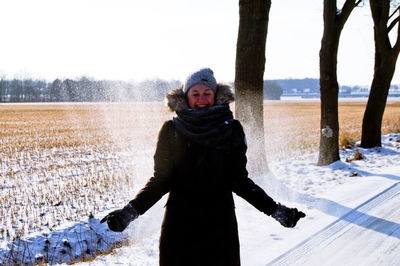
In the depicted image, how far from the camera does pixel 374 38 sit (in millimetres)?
10672

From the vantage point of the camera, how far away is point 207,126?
7.18 ft

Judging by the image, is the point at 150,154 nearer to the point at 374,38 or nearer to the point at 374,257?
the point at 374,38

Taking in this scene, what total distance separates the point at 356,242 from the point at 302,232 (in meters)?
0.59

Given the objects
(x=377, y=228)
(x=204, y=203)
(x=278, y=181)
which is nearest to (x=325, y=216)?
(x=377, y=228)

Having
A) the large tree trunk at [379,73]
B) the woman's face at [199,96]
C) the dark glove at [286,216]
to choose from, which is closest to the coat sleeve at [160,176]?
the woman's face at [199,96]

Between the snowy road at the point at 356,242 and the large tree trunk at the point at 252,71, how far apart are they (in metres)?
2.51

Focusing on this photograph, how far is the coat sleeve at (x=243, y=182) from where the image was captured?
7.40 feet

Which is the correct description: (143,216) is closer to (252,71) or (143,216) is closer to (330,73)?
(252,71)

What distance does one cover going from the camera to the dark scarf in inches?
85.0

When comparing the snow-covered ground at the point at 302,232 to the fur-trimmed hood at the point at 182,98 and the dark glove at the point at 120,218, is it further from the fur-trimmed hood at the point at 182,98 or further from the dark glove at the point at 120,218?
the fur-trimmed hood at the point at 182,98

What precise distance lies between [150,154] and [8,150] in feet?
18.3

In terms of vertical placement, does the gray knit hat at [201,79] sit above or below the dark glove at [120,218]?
above

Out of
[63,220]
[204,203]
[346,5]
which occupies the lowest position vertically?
[63,220]

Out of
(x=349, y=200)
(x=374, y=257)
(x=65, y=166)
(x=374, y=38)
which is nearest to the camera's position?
(x=374, y=257)
